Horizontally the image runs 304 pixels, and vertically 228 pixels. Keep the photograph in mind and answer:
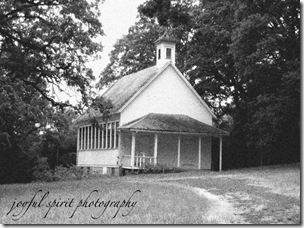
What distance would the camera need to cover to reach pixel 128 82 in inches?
1574

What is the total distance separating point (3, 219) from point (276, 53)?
1995 centimetres

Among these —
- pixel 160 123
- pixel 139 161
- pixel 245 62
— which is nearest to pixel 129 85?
pixel 160 123

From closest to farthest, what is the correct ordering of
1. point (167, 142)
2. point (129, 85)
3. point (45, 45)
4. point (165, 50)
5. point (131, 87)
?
1. point (45, 45)
2. point (167, 142)
3. point (165, 50)
4. point (131, 87)
5. point (129, 85)

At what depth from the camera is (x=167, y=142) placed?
3747 centimetres

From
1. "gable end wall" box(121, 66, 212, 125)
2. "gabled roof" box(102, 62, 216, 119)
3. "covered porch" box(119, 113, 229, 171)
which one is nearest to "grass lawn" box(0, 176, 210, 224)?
"covered porch" box(119, 113, 229, 171)

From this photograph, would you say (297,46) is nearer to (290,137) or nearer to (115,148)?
(290,137)

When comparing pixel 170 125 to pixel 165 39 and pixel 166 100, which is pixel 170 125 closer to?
pixel 166 100

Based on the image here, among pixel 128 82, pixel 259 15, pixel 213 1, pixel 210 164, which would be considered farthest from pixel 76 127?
pixel 259 15

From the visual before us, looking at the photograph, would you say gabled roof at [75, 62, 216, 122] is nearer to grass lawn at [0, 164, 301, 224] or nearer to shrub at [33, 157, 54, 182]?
shrub at [33, 157, 54, 182]

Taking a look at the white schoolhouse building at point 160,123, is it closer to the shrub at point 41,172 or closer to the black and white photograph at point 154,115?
the black and white photograph at point 154,115

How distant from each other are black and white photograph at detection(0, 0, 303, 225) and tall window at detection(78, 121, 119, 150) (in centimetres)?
14

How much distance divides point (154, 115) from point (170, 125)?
5.29 feet

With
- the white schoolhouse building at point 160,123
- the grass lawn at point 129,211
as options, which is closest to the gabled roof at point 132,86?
the white schoolhouse building at point 160,123

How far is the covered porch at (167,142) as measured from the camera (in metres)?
35.1
